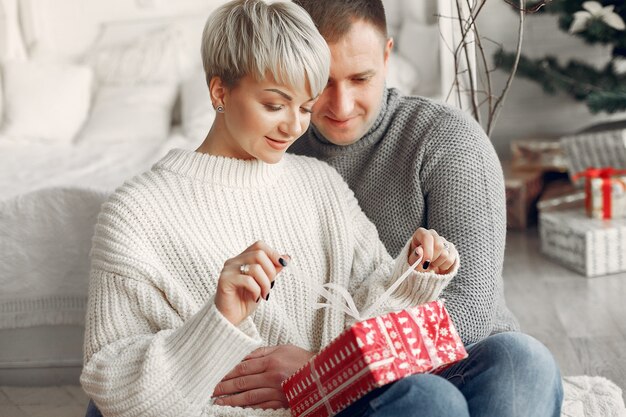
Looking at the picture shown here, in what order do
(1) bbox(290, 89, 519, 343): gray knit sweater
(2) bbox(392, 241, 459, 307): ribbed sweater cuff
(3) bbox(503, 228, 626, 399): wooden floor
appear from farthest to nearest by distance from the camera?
(3) bbox(503, 228, 626, 399): wooden floor
(1) bbox(290, 89, 519, 343): gray knit sweater
(2) bbox(392, 241, 459, 307): ribbed sweater cuff

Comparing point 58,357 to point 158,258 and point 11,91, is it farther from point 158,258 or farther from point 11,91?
point 11,91

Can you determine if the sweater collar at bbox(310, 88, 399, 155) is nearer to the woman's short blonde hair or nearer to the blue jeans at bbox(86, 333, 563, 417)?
the woman's short blonde hair

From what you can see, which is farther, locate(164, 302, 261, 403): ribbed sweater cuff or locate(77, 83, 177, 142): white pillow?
locate(77, 83, 177, 142): white pillow

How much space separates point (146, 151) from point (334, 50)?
1784 mm

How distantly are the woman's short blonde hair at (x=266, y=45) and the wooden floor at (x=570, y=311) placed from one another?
1.26 m

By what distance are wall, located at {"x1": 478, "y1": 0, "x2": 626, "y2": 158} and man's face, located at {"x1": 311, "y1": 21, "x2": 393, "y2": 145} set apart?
8.30ft

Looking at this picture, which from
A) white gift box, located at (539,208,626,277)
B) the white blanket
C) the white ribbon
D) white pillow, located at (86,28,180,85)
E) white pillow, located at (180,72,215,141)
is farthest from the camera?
white pillow, located at (86,28,180,85)

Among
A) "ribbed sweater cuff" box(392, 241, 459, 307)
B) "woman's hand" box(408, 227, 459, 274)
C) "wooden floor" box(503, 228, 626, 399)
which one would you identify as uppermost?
"woman's hand" box(408, 227, 459, 274)

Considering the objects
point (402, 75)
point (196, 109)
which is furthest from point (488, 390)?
point (196, 109)

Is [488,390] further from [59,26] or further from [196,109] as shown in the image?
[59,26]

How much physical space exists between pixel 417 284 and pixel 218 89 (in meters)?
0.49

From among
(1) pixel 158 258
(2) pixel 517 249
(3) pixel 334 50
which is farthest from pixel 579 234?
(1) pixel 158 258

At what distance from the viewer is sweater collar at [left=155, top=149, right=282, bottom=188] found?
1577mm

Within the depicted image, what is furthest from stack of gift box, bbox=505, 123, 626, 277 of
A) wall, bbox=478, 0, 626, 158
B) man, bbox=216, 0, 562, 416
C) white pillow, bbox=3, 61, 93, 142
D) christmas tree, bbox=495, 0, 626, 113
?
white pillow, bbox=3, 61, 93, 142
